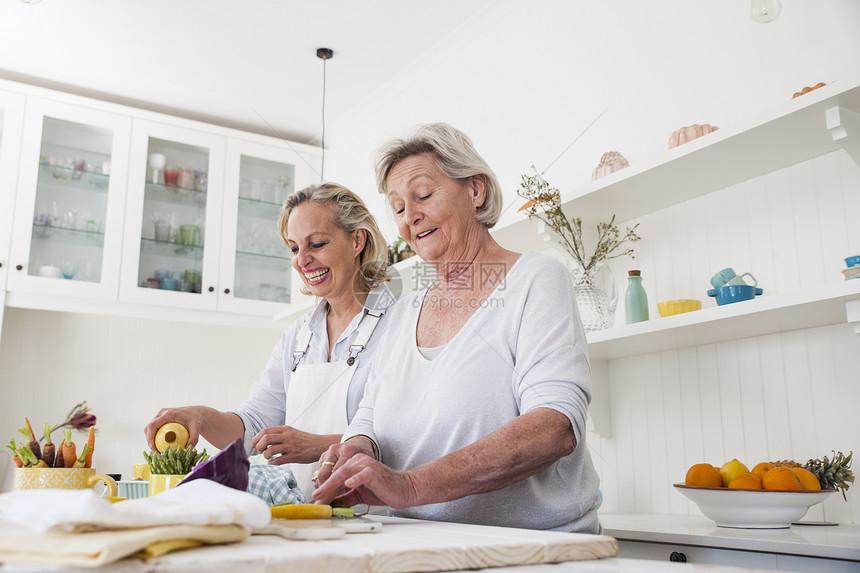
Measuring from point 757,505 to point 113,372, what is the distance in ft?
9.87

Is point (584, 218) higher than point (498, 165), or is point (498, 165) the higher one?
point (498, 165)

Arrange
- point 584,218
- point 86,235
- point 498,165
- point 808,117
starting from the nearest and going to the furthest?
point 808,117, point 584,218, point 498,165, point 86,235

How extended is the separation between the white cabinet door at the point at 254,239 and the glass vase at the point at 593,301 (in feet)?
5.89

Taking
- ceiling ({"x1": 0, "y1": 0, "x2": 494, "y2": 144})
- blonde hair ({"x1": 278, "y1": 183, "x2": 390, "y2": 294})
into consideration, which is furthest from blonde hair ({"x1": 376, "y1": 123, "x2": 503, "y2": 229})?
ceiling ({"x1": 0, "y1": 0, "x2": 494, "y2": 144})

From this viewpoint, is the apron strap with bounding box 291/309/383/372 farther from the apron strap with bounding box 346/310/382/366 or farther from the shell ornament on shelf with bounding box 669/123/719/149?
the shell ornament on shelf with bounding box 669/123/719/149

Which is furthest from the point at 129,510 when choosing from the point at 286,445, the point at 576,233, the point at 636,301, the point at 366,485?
the point at 576,233

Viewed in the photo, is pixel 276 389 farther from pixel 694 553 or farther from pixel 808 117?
pixel 808 117

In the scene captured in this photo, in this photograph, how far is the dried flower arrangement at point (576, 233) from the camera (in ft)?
6.36

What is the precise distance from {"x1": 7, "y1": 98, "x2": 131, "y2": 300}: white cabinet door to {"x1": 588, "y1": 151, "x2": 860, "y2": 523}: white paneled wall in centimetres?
226

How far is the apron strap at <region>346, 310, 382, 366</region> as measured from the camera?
162 cm

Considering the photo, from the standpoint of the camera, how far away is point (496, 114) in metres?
2.68

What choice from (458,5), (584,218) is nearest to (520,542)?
(584,218)

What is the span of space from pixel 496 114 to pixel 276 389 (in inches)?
55.1

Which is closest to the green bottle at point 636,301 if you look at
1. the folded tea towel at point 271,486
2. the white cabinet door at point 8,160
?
the folded tea towel at point 271,486
